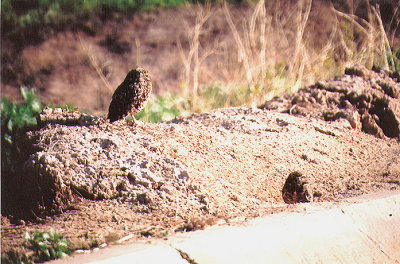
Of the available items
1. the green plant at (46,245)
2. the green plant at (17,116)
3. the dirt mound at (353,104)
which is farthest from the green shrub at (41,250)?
the dirt mound at (353,104)

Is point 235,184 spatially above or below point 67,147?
below

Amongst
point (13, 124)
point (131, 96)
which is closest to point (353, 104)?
point (131, 96)

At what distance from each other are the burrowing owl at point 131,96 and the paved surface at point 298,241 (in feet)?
5.08

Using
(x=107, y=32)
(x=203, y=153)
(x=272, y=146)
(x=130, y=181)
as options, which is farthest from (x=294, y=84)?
(x=107, y=32)

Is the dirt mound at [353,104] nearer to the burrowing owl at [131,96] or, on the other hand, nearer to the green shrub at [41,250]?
the burrowing owl at [131,96]

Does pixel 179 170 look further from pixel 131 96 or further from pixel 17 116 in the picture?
pixel 17 116

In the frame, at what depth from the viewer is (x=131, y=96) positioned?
4.52 metres

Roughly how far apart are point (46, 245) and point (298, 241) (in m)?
1.33

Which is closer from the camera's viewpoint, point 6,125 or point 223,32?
point 6,125

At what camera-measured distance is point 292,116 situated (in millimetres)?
5551

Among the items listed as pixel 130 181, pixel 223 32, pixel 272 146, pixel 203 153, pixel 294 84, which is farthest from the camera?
pixel 223 32

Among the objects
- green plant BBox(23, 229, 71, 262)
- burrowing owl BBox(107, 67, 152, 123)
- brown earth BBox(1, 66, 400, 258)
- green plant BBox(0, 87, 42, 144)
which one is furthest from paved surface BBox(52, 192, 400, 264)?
green plant BBox(0, 87, 42, 144)

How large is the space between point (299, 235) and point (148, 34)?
8.26m

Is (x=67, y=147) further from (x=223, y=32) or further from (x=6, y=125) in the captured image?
(x=223, y=32)
